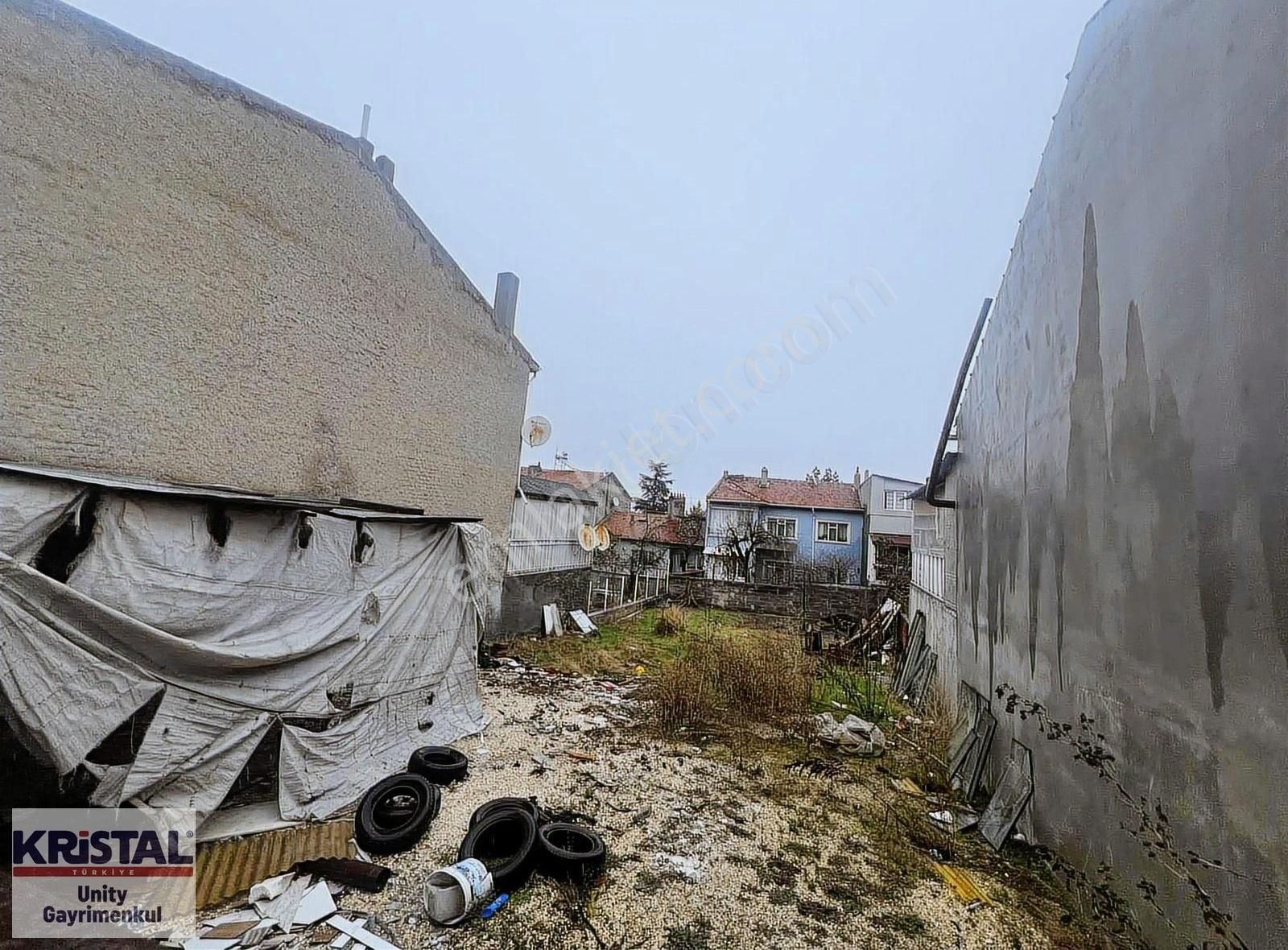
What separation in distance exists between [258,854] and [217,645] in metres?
1.49

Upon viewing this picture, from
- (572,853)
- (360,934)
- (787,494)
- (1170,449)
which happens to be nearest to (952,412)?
(1170,449)

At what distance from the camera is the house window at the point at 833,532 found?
1089 inches

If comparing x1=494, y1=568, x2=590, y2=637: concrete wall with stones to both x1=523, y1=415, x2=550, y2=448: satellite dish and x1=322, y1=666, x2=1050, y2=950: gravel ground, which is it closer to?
x1=523, y1=415, x2=550, y2=448: satellite dish

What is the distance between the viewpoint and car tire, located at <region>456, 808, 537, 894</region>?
3508 mm

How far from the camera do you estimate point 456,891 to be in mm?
3193

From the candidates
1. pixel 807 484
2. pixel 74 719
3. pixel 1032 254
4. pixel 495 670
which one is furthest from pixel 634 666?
pixel 807 484

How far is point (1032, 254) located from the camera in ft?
17.3

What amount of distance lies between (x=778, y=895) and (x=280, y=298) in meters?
8.14

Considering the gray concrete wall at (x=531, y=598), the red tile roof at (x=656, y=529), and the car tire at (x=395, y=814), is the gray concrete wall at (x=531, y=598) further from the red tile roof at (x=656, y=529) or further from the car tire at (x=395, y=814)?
the red tile roof at (x=656, y=529)

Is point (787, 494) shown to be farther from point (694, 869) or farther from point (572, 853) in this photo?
point (572, 853)

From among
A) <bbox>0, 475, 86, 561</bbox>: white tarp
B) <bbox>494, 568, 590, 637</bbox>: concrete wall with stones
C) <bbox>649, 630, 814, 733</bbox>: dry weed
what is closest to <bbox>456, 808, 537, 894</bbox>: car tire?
<bbox>649, 630, 814, 733</bbox>: dry weed

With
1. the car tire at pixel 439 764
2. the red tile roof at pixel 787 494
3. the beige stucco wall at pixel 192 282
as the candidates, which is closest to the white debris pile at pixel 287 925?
the car tire at pixel 439 764

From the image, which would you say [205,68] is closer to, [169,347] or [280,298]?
[280,298]

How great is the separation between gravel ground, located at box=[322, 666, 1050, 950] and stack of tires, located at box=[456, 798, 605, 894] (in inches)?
4.4
